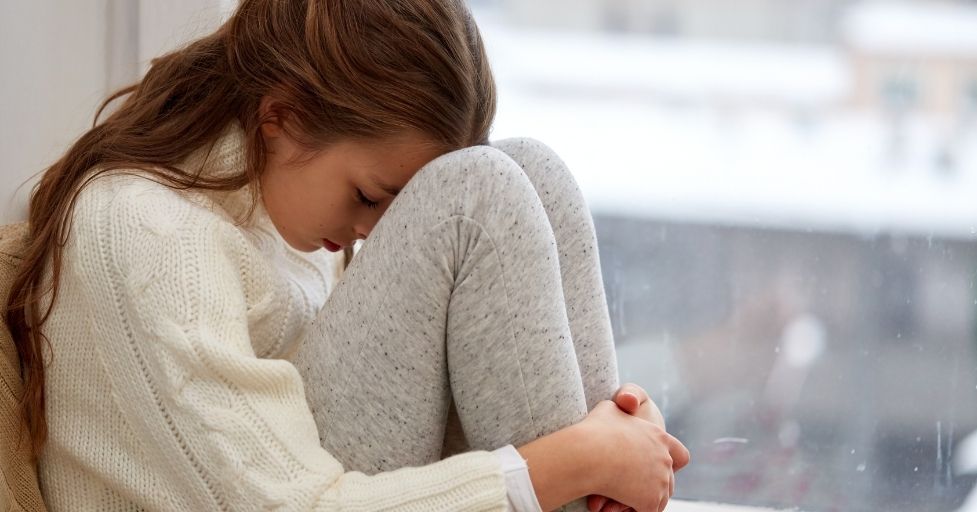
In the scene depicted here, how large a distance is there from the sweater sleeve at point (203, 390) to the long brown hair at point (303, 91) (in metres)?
0.09

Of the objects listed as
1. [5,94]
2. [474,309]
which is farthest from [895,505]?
[5,94]

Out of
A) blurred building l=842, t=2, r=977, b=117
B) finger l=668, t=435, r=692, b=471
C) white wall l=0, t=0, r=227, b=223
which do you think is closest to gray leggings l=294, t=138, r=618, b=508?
finger l=668, t=435, r=692, b=471

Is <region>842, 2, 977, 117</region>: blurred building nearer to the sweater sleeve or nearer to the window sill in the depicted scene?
the window sill

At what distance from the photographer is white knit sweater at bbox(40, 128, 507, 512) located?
29.9 inches

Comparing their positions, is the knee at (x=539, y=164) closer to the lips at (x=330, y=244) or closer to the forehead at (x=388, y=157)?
the forehead at (x=388, y=157)

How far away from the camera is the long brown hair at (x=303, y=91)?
0.89 m

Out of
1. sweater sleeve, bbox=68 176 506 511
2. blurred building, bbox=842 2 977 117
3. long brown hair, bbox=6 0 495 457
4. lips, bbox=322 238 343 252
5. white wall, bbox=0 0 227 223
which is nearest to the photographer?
sweater sleeve, bbox=68 176 506 511

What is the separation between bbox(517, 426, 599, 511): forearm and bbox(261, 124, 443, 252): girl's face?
0.95 ft

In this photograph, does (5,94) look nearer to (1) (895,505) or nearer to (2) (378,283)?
(2) (378,283)

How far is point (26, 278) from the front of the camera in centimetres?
83

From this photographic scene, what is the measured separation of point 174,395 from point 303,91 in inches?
11.9

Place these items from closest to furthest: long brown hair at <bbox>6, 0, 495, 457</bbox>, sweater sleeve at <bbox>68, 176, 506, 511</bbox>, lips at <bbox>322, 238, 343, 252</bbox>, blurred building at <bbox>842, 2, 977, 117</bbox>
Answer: sweater sleeve at <bbox>68, 176, 506, 511</bbox>, long brown hair at <bbox>6, 0, 495, 457</bbox>, lips at <bbox>322, 238, 343, 252</bbox>, blurred building at <bbox>842, 2, 977, 117</bbox>

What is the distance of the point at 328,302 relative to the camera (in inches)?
34.4

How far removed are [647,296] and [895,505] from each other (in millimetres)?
460
